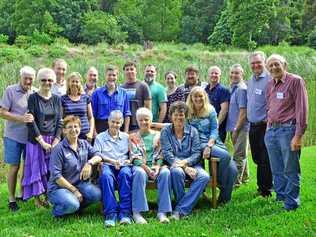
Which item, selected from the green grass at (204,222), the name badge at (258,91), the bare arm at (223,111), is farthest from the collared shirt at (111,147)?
the name badge at (258,91)

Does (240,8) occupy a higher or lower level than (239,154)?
higher

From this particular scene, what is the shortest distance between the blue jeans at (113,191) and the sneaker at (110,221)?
31 millimetres

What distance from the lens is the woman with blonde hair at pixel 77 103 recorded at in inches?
237

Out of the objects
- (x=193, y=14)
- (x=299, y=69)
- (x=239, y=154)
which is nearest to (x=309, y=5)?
(x=193, y=14)

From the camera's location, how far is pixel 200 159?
5914 mm

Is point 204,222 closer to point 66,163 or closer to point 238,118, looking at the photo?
point 66,163

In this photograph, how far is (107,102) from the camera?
633cm

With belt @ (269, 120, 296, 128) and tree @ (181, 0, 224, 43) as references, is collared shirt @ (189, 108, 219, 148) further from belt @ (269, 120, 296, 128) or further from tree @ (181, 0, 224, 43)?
tree @ (181, 0, 224, 43)

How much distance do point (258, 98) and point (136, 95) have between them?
4.86 ft

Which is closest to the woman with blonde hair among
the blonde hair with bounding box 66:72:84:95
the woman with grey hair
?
the blonde hair with bounding box 66:72:84:95

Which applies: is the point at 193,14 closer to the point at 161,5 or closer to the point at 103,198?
the point at 161,5

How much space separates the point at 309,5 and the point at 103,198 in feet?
137

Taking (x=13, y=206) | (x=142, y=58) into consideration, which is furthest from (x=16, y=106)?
(x=142, y=58)

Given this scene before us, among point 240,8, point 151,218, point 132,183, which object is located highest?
point 240,8
